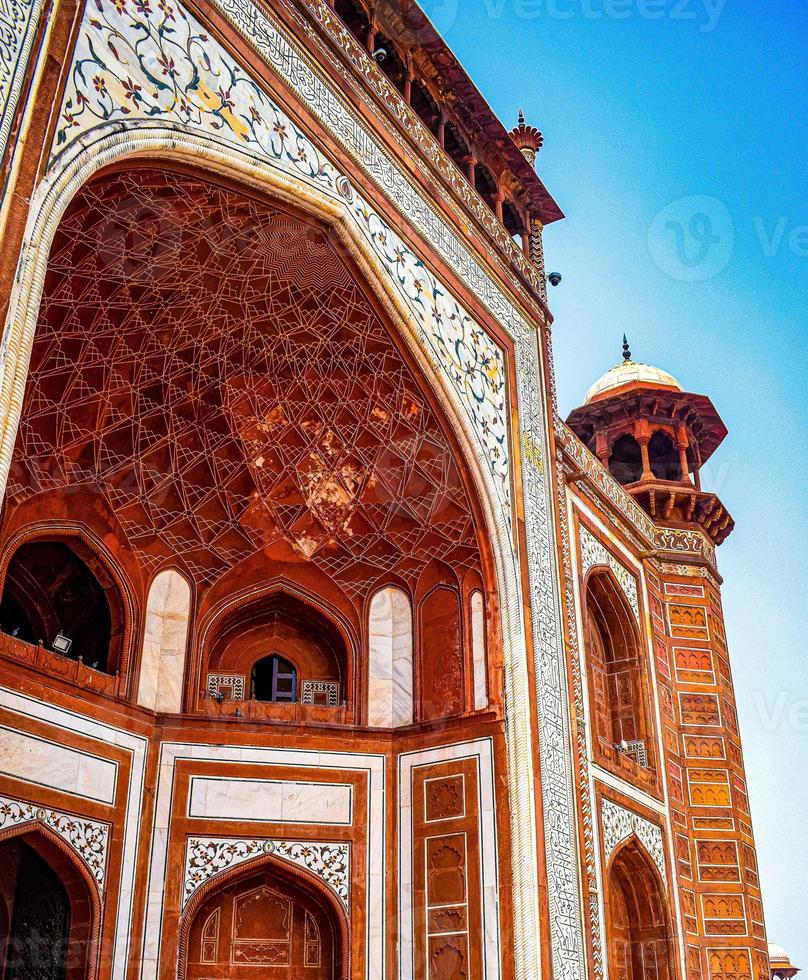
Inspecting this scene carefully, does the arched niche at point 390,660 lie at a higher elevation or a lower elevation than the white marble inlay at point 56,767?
higher

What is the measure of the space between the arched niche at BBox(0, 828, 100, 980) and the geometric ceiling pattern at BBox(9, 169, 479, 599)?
2272 mm

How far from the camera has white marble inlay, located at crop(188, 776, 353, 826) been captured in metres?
8.10

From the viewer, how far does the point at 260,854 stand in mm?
8070

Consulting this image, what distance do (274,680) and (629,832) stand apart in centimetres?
338

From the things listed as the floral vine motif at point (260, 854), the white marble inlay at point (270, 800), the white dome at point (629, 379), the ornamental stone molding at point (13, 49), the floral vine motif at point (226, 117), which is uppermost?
the white dome at point (629, 379)

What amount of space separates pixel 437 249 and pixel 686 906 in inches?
250

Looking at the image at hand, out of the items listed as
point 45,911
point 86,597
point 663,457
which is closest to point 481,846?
point 45,911

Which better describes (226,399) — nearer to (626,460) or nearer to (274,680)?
(274,680)

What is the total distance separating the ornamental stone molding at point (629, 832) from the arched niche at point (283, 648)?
2462mm

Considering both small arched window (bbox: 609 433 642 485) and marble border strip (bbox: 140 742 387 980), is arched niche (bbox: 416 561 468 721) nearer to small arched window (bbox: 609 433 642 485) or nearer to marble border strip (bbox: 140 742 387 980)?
marble border strip (bbox: 140 742 387 980)

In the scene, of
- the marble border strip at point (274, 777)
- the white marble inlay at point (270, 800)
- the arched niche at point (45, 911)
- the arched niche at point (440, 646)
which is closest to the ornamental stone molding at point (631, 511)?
the arched niche at point (440, 646)

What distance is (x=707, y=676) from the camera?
1197 cm

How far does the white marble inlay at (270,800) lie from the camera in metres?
8.10

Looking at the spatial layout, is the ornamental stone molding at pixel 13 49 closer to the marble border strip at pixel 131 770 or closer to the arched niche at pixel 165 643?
the marble border strip at pixel 131 770
